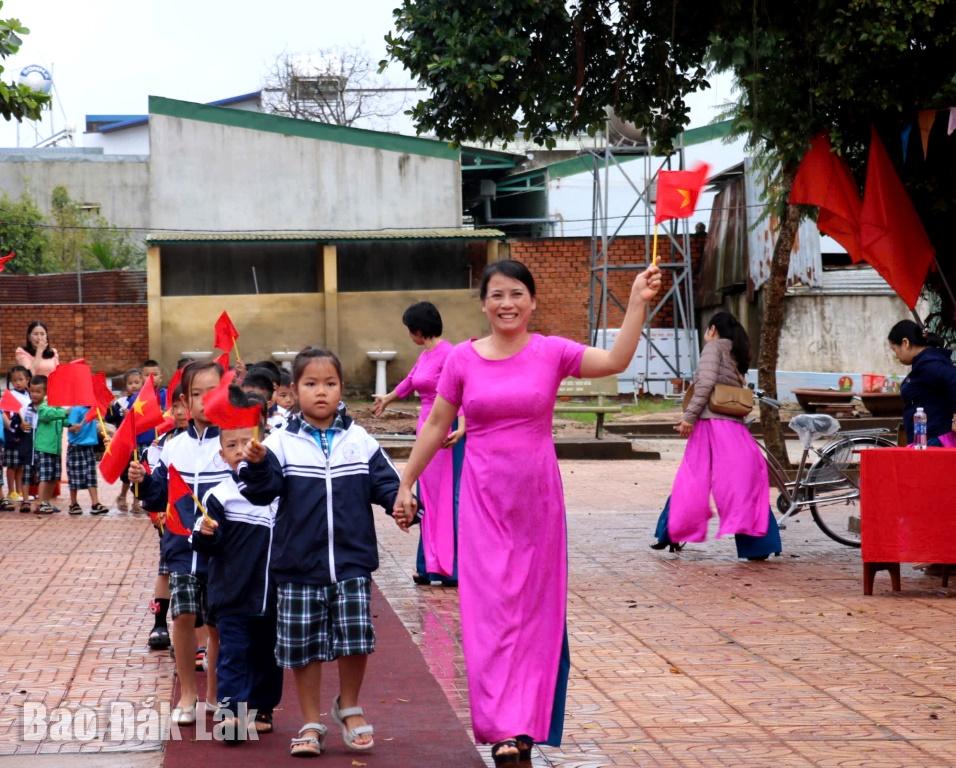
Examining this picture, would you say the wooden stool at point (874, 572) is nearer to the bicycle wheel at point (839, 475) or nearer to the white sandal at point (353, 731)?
the bicycle wheel at point (839, 475)

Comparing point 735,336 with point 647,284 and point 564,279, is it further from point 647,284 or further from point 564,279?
point 564,279

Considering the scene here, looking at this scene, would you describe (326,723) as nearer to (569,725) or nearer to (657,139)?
(569,725)

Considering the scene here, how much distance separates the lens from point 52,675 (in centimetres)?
684

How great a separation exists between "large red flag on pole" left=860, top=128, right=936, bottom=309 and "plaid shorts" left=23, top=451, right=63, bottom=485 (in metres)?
→ 9.10

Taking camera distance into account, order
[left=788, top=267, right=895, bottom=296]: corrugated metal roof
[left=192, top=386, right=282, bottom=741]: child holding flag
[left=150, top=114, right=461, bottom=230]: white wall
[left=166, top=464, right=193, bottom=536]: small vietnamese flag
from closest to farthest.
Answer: [left=192, top=386, right=282, bottom=741]: child holding flag → [left=166, top=464, right=193, bottom=536]: small vietnamese flag → [left=788, top=267, right=895, bottom=296]: corrugated metal roof → [left=150, top=114, right=461, bottom=230]: white wall

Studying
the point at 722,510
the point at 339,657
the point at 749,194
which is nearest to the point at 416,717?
the point at 339,657

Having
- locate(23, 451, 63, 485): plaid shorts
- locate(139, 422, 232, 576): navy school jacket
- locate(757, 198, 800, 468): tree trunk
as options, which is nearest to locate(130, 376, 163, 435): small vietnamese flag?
locate(139, 422, 232, 576): navy school jacket

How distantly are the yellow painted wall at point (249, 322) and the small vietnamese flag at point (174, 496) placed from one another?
2687 centimetres

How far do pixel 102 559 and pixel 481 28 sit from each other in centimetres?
512

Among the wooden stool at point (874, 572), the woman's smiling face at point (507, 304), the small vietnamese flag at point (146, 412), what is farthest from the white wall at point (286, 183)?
the woman's smiling face at point (507, 304)

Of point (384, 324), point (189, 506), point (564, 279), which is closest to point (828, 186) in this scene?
point (189, 506)

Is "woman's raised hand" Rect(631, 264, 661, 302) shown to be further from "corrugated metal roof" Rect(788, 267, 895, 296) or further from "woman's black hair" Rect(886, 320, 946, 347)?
"corrugated metal roof" Rect(788, 267, 895, 296)

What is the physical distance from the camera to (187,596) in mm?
5855

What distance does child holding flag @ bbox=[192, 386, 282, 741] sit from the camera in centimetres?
542
